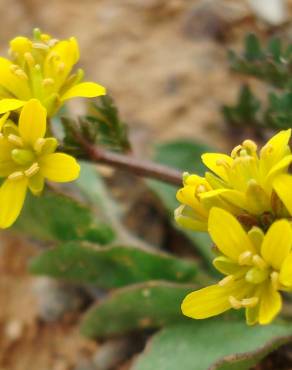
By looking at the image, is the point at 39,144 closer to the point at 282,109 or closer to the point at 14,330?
the point at 282,109

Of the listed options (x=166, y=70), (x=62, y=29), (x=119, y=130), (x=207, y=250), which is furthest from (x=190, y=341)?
(x=62, y=29)

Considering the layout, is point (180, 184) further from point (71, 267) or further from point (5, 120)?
point (5, 120)

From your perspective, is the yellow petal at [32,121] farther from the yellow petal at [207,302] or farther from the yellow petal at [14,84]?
the yellow petal at [207,302]

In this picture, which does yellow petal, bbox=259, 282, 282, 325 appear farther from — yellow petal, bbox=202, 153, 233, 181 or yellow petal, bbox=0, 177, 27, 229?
yellow petal, bbox=0, 177, 27, 229

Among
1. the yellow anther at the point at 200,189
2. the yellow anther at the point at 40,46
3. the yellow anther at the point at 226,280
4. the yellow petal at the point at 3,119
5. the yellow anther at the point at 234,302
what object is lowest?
the yellow anther at the point at 234,302

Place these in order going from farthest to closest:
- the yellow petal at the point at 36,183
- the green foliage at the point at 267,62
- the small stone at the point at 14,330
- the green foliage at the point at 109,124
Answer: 1. the small stone at the point at 14,330
2. the green foliage at the point at 267,62
3. the green foliage at the point at 109,124
4. the yellow petal at the point at 36,183

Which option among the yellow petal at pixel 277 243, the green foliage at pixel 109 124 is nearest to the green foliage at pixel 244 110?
the green foliage at pixel 109 124

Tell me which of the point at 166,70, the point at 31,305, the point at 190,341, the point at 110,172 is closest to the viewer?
the point at 190,341
